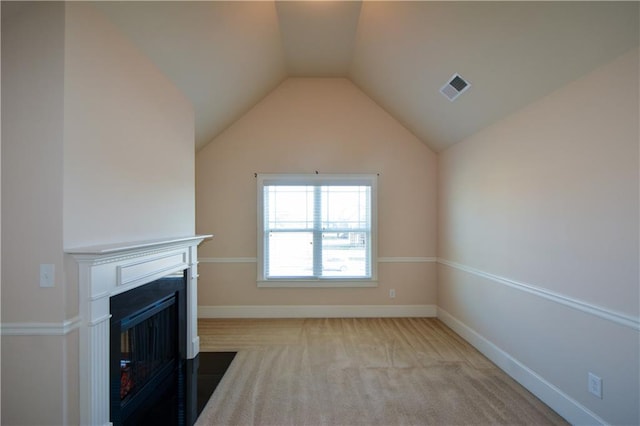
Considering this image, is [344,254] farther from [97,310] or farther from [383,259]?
[97,310]

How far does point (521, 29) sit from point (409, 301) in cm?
344

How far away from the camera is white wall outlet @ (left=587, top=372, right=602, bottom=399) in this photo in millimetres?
1872

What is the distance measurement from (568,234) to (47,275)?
3.28 metres

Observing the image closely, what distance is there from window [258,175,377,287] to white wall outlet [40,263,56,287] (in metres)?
2.74

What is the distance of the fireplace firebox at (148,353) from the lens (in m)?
1.86

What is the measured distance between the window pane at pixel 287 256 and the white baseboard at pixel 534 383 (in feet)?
7.28

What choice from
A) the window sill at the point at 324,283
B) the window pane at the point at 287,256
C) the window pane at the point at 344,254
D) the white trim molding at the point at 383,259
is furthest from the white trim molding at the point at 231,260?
the window pane at the point at 344,254

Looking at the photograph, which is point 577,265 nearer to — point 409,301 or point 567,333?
point 567,333

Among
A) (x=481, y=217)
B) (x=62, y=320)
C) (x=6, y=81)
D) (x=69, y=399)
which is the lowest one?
(x=69, y=399)

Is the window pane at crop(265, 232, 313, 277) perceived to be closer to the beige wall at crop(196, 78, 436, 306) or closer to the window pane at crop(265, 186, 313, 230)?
the window pane at crop(265, 186, 313, 230)

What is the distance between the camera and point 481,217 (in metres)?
3.22

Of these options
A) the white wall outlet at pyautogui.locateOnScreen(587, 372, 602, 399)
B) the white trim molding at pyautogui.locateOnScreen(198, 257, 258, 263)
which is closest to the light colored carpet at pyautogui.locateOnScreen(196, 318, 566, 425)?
the white wall outlet at pyautogui.locateOnScreen(587, 372, 602, 399)

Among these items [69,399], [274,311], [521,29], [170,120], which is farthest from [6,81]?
[274,311]

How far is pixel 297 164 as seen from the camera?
14.0 feet
